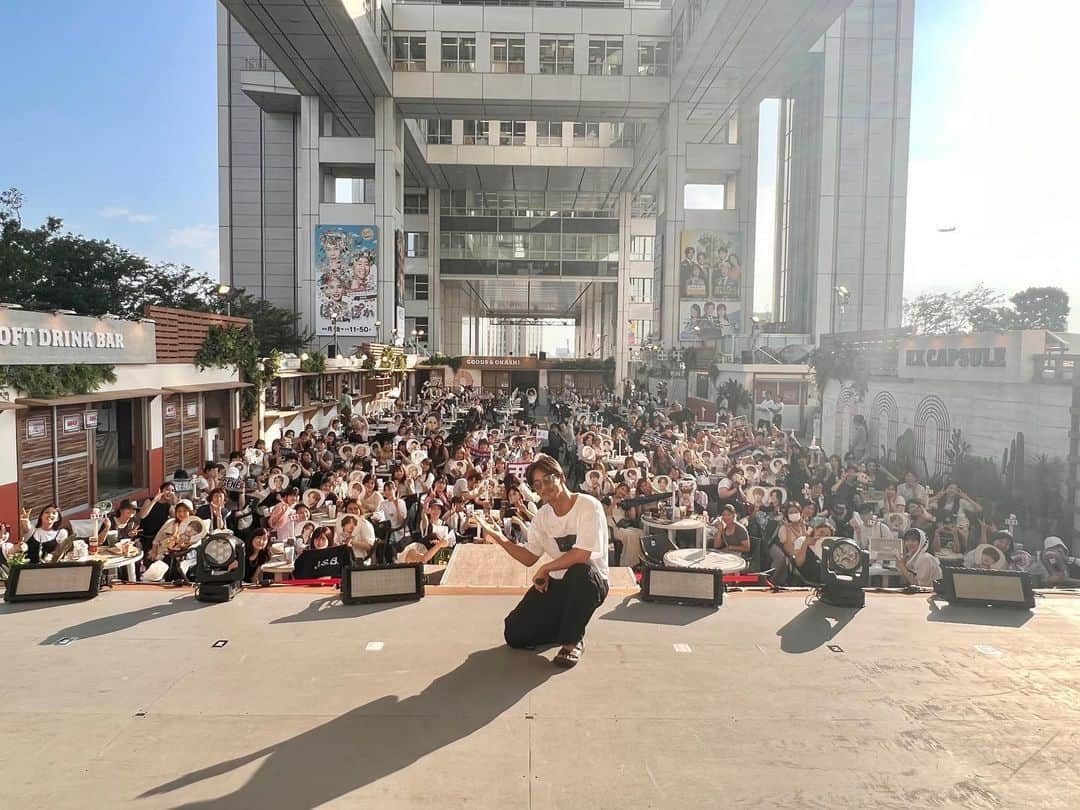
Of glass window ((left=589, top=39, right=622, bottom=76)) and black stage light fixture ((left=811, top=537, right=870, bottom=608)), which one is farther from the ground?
glass window ((left=589, top=39, right=622, bottom=76))

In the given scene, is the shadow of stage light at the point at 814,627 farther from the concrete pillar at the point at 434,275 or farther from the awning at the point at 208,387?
the concrete pillar at the point at 434,275

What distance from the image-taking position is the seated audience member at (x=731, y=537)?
7809 millimetres

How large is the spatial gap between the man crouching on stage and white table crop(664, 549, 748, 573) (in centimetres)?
201

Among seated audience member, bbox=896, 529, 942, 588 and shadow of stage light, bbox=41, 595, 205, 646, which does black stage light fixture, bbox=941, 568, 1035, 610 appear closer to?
seated audience member, bbox=896, 529, 942, 588

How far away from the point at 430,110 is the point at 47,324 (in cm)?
2764

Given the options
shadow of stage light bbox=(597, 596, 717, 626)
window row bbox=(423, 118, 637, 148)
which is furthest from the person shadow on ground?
window row bbox=(423, 118, 637, 148)

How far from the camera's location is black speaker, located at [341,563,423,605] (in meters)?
5.12

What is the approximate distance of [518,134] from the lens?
46.4m

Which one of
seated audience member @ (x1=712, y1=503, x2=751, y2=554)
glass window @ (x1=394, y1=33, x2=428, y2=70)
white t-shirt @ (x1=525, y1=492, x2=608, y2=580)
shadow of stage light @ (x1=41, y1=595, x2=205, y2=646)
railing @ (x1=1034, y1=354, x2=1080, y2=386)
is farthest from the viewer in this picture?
glass window @ (x1=394, y1=33, x2=428, y2=70)

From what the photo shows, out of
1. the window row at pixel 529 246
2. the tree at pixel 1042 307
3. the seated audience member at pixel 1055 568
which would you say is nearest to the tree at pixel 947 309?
the tree at pixel 1042 307

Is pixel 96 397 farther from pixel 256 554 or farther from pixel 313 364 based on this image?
pixel 313 364

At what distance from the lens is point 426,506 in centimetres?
Answer: 863

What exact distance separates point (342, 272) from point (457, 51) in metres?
12.0

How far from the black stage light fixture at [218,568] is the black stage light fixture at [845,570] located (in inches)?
167
